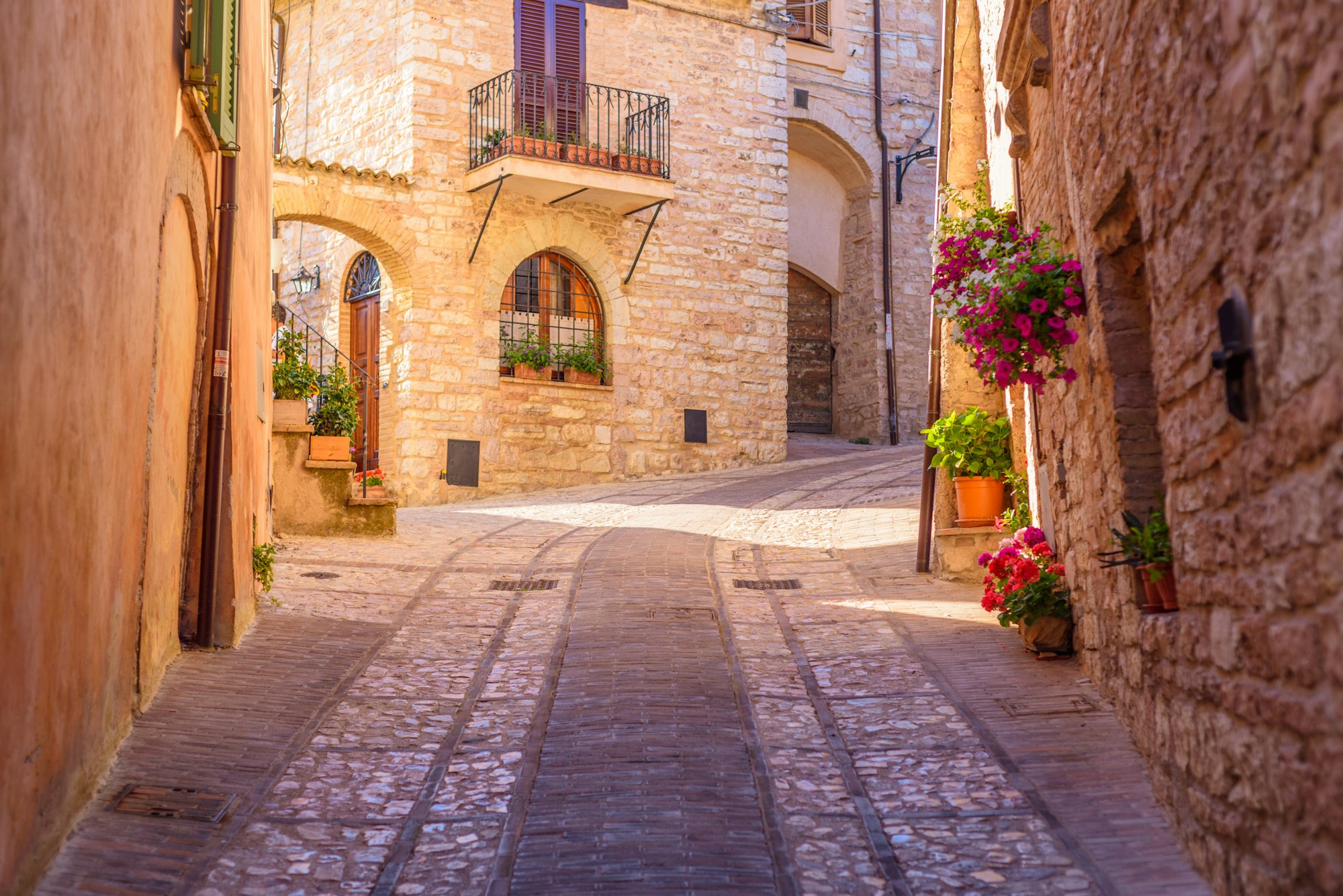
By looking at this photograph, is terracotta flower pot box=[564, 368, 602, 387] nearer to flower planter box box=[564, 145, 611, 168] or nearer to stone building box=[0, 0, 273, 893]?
flower planter box box=[564, 145, 611, 168]

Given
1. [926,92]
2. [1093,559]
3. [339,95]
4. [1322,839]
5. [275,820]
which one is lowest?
[275,820]

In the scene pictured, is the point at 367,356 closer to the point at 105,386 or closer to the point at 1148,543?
the point at 105,386

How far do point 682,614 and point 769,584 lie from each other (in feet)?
4.58

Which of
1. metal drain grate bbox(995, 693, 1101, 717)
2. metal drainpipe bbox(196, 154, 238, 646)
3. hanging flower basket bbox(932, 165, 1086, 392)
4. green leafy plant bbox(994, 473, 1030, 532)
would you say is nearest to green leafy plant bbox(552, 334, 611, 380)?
green leafy plant bbox(994, 473, 1030, 532)

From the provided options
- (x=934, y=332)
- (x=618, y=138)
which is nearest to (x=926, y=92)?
(x=618, y=138)

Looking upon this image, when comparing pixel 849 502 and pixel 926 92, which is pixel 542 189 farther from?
pixel 926 92

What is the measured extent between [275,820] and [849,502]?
9.53 metres

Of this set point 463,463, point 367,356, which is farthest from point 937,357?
point 367,356

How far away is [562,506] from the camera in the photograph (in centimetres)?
1425

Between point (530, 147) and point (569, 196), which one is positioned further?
point (569, 196)

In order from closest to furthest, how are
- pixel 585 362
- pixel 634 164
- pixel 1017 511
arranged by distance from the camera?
pixel 1017 511 < pixel 634 164 < pixel 585 362

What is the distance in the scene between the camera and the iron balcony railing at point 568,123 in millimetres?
16188

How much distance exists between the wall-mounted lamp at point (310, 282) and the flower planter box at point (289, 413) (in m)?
6.90

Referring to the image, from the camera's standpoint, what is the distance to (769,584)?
890 centimetres
